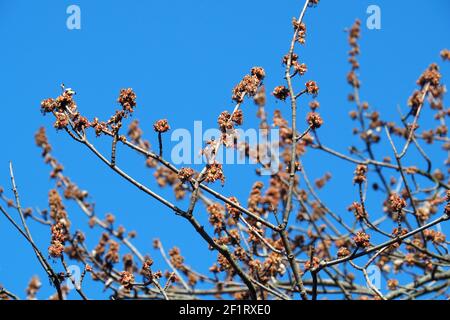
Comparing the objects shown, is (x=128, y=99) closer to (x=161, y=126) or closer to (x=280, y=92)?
(x=161, y=126)

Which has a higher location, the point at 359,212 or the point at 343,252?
the point at 359,212

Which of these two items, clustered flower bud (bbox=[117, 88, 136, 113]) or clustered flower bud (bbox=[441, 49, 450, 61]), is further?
clustered flower bud (bbox=[441, 49, 450, 61])

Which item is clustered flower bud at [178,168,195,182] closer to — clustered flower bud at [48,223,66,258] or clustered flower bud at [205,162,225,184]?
Answer: clustered flower bud at [205,162,225,184]

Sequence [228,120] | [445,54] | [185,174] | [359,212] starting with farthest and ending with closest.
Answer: [445,54], [359,212], [228,120], [185,174]

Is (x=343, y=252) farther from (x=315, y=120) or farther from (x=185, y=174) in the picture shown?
(x=185, y=174)

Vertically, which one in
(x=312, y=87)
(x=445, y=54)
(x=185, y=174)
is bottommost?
(x=185, y=174)

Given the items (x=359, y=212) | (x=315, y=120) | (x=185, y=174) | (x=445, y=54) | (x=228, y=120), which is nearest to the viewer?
(x=185, y=174)

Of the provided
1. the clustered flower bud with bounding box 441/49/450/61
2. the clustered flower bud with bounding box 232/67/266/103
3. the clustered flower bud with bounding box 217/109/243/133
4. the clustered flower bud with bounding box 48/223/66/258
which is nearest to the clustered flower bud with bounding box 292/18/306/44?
the clustered flower bud with bounding box 232/67/266/103

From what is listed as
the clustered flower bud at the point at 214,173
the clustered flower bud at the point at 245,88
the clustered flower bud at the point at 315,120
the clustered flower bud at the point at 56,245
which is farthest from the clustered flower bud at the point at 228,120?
the clustered flower bud at the point at 56,245

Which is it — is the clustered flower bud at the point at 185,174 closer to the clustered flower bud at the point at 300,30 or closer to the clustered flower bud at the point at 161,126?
the clustered flower bud at the point at 161,126

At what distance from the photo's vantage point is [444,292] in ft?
24.4

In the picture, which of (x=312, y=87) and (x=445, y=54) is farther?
(x=445, y=54)

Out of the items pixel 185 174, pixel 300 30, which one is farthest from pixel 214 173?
pixel 300 30
